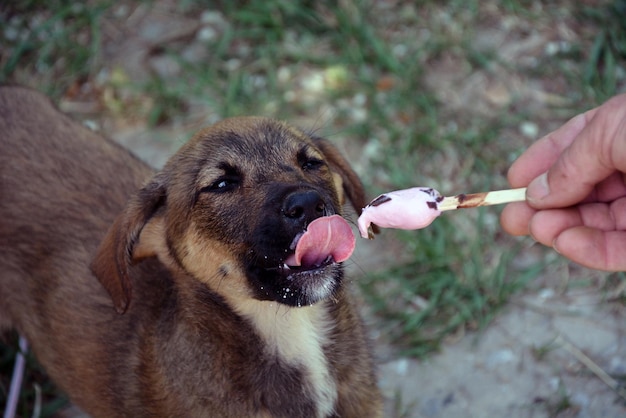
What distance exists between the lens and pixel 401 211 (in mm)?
2869

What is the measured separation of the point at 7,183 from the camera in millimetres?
3908

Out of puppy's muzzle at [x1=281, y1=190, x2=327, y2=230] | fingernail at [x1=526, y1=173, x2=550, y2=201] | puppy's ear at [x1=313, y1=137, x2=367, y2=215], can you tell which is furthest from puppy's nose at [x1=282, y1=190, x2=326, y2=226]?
fingernail at [x1=526, y1=173, x2=550, y2=201]

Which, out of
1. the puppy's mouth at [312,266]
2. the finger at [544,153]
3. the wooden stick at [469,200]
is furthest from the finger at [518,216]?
the puppy's mouth at [312,266]

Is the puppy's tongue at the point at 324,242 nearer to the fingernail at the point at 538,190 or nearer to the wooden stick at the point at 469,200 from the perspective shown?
the wooden stick at the point at 469,200

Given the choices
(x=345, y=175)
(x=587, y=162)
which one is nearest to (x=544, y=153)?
(x=587, y=162)

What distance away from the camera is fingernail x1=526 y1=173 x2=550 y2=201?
10.7 ft

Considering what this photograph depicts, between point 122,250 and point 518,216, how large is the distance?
1.76m

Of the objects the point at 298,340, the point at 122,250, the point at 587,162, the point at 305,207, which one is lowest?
the point at 298,340

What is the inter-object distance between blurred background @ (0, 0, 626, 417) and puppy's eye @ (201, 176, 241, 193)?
165cm

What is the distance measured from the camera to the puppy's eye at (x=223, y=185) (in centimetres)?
329

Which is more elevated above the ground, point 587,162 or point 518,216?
point 587,162

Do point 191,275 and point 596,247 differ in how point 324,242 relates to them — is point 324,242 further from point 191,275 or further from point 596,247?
point 596,247

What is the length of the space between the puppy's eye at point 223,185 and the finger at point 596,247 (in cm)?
141

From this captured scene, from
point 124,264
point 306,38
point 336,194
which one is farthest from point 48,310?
point 306,38
